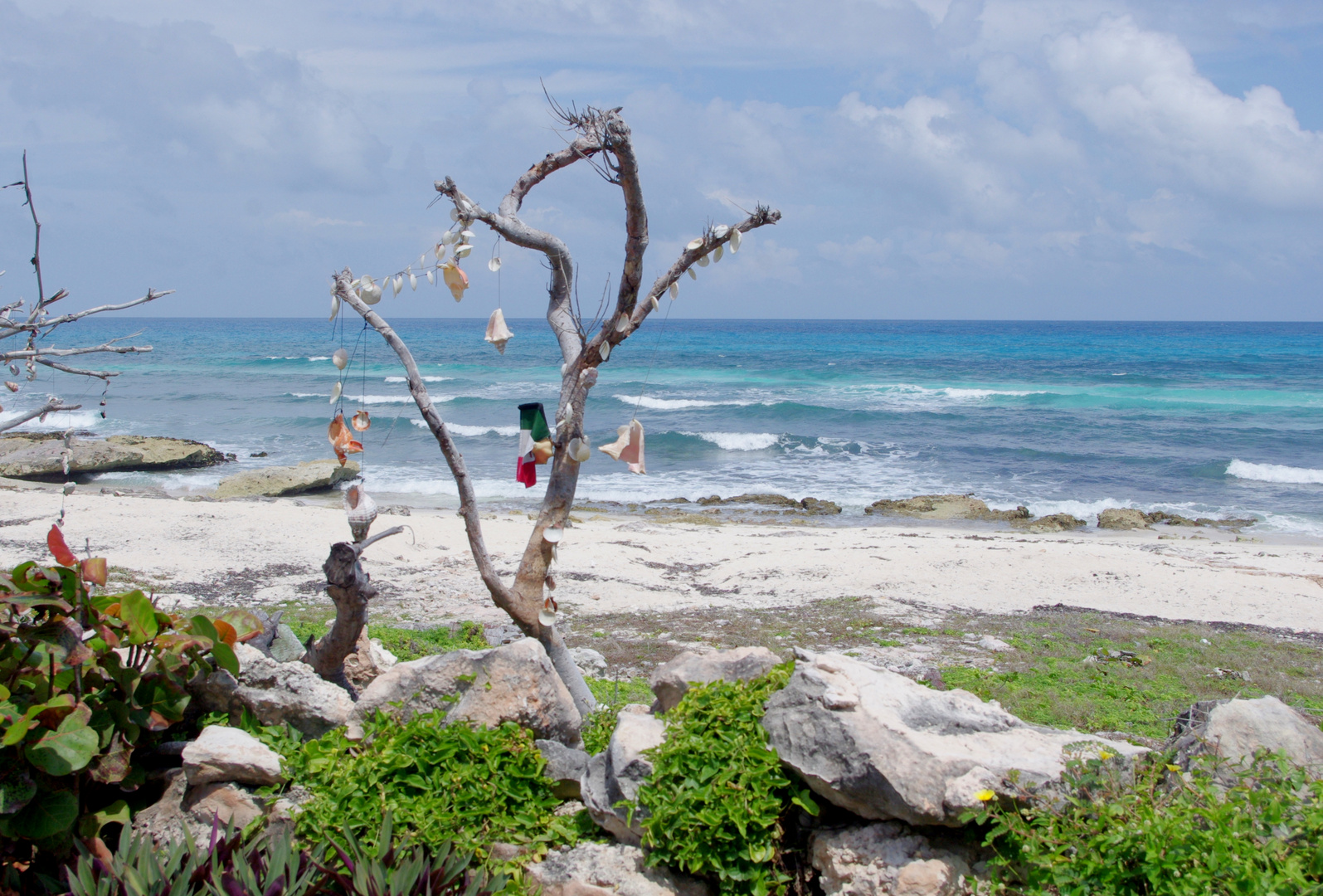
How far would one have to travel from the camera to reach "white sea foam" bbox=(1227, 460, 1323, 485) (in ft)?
66.6

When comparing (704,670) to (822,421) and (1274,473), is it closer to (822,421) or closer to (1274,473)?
(1274,473)

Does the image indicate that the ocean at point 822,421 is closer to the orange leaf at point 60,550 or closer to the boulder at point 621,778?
the orange leaf at point 60,550

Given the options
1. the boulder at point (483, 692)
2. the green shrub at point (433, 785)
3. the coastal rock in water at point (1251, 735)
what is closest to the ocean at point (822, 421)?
the boulder at point (483, 692)

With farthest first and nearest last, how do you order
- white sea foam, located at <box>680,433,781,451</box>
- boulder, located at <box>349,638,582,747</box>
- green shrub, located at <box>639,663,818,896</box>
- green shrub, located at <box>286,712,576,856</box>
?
white sea foam, located at <box>680,433,781,451</box> < boulder, located at <box>349,638,582,747</box> < green shrub, located at <box>286,712,576,856</box> < green shrub, located at <box>639,663,818,896</box>

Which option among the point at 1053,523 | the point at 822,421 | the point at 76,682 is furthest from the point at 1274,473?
the point at 76,682

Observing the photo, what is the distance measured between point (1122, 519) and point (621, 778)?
15.3 meters

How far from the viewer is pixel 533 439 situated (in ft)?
13.9

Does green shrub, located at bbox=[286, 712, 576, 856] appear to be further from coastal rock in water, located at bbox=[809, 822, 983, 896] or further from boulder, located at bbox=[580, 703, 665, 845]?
coastal rock in water, located at bbox=[809, 822, 983, 896]

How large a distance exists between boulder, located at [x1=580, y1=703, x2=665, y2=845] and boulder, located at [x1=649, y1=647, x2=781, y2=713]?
0.38 metres

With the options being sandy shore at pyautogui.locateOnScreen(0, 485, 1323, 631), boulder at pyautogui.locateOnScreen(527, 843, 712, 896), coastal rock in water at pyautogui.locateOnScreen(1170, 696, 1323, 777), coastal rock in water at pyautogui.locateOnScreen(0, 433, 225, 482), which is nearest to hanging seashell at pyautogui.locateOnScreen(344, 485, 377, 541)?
boulder at pyautogui.locateOnScreen(527, 843, 712, 896)

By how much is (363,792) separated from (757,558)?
8.27m

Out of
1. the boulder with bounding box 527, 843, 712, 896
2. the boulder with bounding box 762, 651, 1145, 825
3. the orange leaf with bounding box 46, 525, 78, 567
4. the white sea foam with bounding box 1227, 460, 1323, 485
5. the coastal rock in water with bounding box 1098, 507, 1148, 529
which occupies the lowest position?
the coastal rock in water with bounding box 1098, 507, 1148, 529

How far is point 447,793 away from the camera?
10.5ft

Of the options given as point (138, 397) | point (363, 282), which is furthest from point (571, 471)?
point (138, 397)
